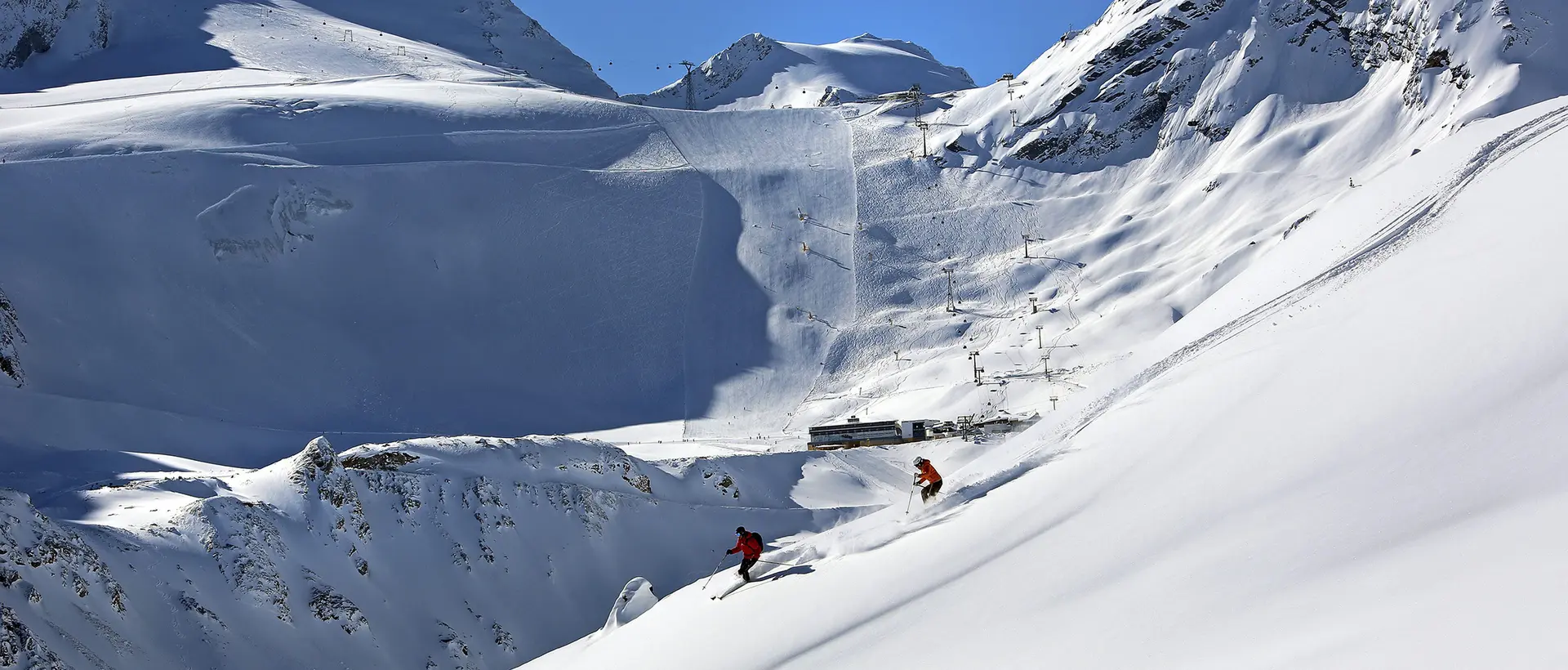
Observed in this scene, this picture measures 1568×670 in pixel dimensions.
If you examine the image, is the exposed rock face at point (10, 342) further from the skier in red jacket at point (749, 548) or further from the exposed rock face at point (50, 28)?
the exposed rock face at point (50, 28)

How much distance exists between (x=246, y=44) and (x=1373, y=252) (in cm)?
7552

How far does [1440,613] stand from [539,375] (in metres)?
43.2

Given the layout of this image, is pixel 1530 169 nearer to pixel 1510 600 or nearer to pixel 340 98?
pixel 1510 600

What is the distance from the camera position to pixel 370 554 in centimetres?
2562

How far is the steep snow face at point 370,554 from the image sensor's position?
65.9ft

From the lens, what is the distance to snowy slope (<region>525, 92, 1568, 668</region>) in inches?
359

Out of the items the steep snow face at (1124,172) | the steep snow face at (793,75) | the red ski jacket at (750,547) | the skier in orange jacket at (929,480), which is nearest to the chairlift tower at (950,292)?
the steep snow face at (1124,172)

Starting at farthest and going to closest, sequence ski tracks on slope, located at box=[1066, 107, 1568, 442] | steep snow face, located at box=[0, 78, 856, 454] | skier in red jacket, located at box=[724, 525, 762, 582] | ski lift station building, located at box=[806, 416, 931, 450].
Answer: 1. steep snow face, located at box=[0, 78, 856, 454]
2. ski lift station building, located at box=[806, 416, 931, 450]
3. ski tracks on slope, located at box=[1066, 107, 1568, 442]
4. skier in red jacket, located at box=[724, 525, 762, 582]

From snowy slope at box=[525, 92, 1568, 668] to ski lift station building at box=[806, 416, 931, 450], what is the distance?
758 inches

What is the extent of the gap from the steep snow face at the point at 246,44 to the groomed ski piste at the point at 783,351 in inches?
22.1

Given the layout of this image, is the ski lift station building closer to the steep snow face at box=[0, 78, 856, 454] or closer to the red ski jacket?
the steep snow face at box=[0, 78, 856, 454]

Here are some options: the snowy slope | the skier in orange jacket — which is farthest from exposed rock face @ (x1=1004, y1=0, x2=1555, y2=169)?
the skier in orange jacket

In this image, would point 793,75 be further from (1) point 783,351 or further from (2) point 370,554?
(2) point 370,554

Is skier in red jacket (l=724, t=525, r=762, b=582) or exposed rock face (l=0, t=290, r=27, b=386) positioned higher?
exposed rock face (l=0, t=290, r=27, b=386)
